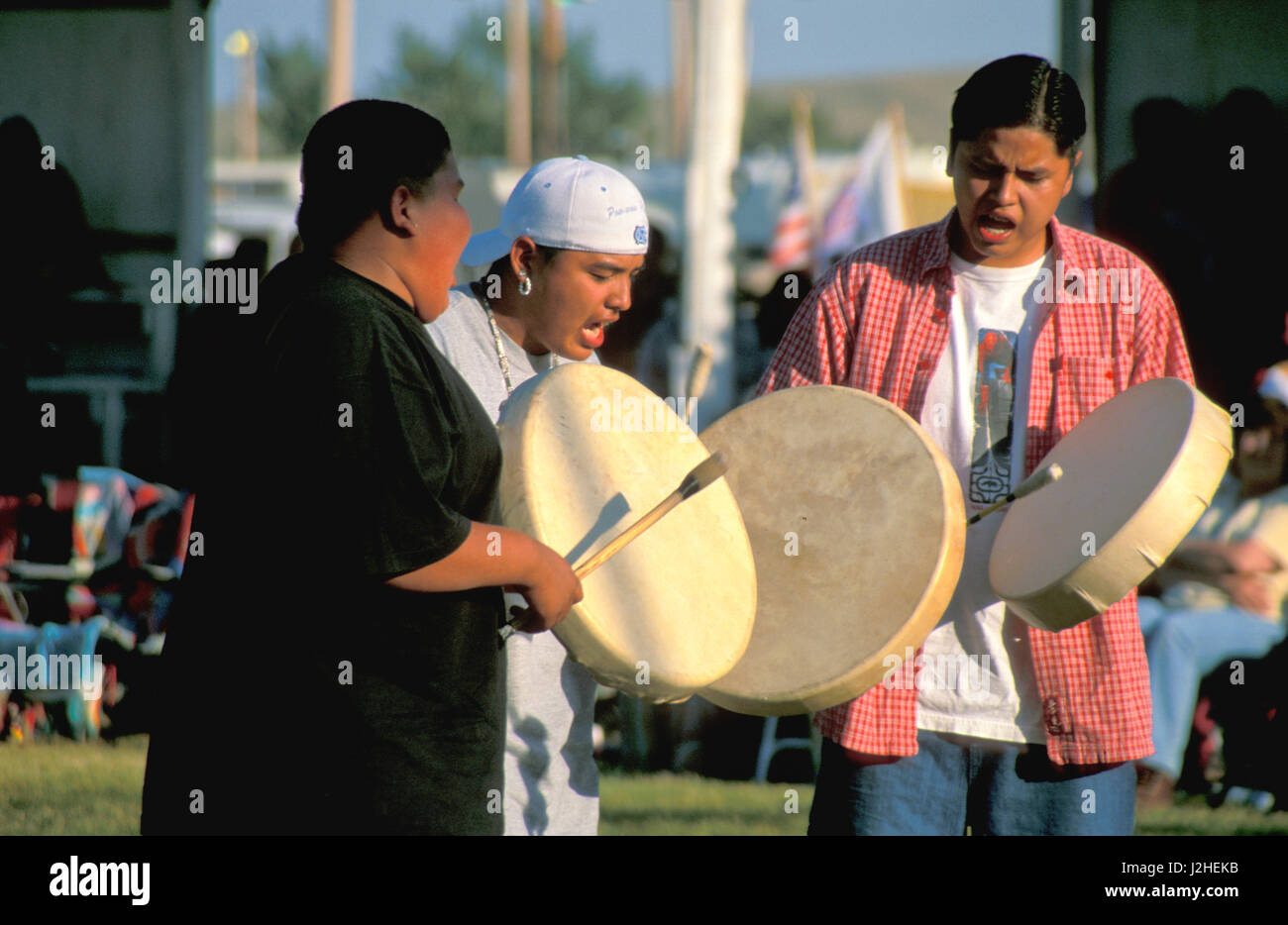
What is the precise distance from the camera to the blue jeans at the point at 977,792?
2539 mm

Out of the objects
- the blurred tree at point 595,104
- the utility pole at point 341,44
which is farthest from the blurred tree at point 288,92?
the utility pole at point 341,44

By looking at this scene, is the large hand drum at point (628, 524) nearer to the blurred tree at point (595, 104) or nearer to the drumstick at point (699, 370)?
the drumstick at point (699, 370)

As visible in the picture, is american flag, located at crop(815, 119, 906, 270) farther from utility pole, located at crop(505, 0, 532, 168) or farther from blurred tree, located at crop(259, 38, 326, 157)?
blurred tree, located at crop(259, 38, 326, 157)

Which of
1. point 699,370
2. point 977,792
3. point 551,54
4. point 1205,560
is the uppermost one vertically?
point 551,54

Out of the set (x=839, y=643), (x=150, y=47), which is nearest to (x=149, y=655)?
(x=150, y=47)

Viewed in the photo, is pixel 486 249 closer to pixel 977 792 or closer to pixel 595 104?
pixel 977 792

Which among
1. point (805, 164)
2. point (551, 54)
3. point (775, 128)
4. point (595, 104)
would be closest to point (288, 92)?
point (595, 104)

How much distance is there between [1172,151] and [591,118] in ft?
176

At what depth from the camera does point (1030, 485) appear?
2.42 metres

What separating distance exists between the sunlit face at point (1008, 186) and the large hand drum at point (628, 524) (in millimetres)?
629

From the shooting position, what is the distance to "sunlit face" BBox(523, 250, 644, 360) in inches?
103

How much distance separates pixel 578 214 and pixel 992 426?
2.66 ft

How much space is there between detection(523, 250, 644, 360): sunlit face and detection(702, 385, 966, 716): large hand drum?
0.29 m

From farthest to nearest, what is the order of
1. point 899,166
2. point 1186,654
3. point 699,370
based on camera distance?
point 899,166, point 1186,654, point 699,370
